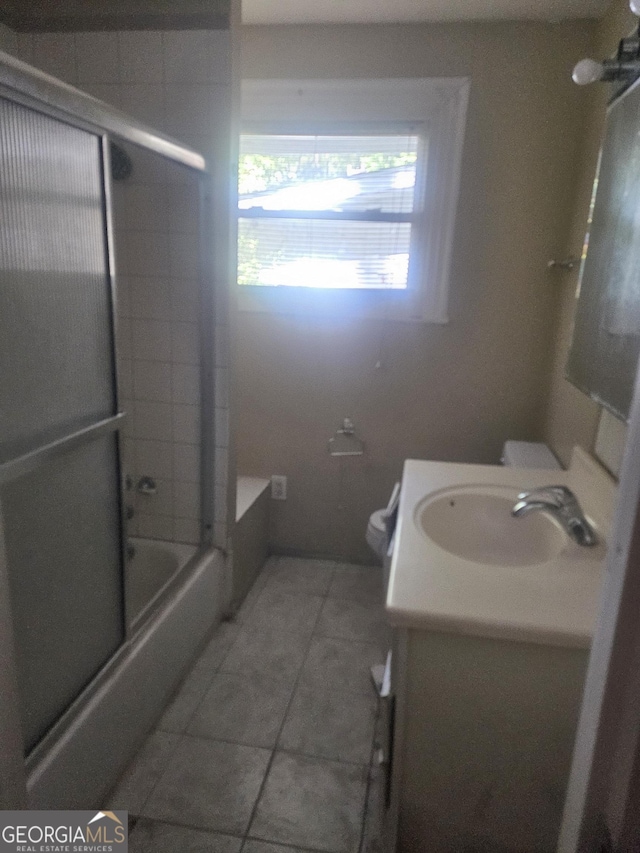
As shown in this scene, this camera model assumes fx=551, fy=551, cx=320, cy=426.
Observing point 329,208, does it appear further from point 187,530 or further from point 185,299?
point 187,530

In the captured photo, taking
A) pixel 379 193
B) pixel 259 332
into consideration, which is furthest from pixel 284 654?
pixel 379 193

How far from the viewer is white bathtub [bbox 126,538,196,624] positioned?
6.96 feet

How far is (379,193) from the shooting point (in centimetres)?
232

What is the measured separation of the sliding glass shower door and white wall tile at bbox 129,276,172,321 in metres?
0.64

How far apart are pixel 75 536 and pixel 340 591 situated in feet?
4.87

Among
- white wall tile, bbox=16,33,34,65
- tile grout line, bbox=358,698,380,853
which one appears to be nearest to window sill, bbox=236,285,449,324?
white wall tile, bbox=16,33,34,65

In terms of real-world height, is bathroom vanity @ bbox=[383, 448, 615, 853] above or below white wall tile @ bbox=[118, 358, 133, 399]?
below

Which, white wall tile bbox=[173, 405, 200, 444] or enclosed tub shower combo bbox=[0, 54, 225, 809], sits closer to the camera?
enclosed tub shower combo bbox=[0, 54, 225, 809]

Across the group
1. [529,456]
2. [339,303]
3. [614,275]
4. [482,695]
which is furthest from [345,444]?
[482,695]

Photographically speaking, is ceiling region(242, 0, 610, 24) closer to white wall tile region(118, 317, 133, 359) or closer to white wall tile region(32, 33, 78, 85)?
white wall tile region(32, 33, 78, 85)

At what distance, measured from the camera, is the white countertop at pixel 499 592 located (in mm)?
1042

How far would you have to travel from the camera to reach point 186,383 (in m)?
2.02

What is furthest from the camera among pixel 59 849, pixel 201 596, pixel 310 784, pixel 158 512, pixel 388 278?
pixel 388 278

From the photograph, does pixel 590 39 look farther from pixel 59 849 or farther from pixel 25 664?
pixel 59 849
